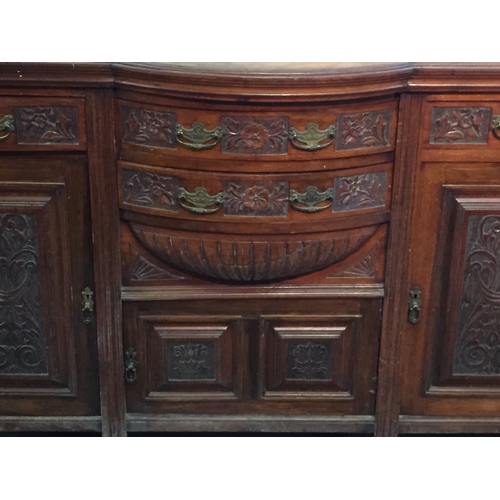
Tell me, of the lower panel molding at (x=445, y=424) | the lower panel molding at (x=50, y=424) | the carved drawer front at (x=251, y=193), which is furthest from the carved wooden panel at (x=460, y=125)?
the lower panel molding at (x=50, y=424)

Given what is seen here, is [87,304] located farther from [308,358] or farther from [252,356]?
[308,358]

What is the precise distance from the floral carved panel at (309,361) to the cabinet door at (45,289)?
45 centimetres

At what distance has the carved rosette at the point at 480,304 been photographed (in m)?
1.76

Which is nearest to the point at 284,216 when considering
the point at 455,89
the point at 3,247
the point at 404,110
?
the point at 404,110

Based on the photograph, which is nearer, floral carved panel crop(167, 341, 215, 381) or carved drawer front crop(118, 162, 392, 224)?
carved drawer front crop(118, 162, 392, 224)

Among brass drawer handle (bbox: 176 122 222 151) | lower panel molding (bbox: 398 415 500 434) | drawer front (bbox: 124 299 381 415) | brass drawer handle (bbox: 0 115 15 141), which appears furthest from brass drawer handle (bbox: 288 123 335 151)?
lower panel molding (bbox: 398 415 500 434)

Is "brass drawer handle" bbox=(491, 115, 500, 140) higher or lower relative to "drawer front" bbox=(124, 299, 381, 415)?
higher

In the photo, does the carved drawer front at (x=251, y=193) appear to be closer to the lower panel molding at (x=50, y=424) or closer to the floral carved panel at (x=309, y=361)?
the floral carved panel at (x=309, y=361)

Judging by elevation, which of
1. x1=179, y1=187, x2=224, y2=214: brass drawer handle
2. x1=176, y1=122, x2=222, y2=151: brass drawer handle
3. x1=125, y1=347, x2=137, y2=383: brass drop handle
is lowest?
x1=125, y1=347, x2=137, y2=383: brass drop handle

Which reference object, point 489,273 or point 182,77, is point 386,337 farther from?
point 182,77

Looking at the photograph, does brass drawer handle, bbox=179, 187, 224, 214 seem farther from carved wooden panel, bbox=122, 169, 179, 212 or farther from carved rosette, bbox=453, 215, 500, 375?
carved rosette, bbox=453, 215, 500, 375

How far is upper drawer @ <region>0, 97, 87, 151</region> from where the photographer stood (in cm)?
166

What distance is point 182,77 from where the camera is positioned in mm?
1589

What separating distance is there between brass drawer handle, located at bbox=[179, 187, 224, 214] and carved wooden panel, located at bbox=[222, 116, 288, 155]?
10 centimetres
